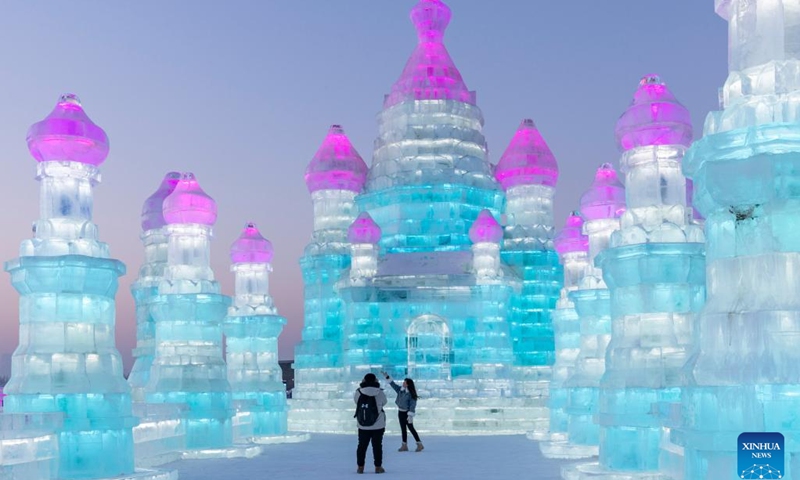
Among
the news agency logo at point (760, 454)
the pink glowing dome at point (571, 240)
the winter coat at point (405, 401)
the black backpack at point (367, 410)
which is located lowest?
the winter coat at point (405, 401)

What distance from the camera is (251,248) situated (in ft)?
89.1

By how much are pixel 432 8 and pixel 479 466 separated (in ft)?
68.4

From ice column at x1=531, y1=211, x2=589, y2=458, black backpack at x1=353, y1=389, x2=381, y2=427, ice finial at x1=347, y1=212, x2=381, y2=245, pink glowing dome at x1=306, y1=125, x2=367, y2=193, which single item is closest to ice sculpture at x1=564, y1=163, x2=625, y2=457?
ice column at x1=531, y1=211, x2=589, y2=458

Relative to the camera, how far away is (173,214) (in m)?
19.6

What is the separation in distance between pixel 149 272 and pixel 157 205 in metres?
2.29

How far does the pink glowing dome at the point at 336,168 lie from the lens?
33750 mm

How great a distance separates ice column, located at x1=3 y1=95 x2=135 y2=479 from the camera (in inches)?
517

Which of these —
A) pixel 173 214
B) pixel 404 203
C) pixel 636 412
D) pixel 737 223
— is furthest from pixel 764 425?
pixel 404 203

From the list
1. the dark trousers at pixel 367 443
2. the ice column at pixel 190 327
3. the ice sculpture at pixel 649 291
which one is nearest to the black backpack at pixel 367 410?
the dark trousers at pixel 367 443

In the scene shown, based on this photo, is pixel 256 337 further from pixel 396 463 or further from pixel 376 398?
pixel 376 398

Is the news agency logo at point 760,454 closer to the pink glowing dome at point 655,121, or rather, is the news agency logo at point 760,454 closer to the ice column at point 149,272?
the pink glowing dome at point 655,121

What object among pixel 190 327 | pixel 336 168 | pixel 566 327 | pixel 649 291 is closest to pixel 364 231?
pixel 336 168

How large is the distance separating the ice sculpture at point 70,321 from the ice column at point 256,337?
12.5 meters

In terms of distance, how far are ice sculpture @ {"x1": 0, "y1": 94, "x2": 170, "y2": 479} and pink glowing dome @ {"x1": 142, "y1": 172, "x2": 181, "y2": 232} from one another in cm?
1894
